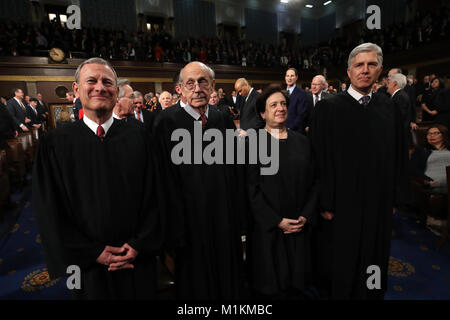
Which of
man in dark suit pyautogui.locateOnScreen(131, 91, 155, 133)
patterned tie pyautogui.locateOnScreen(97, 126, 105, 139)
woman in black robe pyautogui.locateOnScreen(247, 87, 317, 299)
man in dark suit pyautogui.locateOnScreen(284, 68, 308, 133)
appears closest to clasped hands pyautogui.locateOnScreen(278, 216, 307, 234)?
woman in black robe pyautogui.locateOnScreen(247, 87, 317, 299)

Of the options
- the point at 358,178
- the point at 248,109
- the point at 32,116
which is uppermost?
the point at 32,116

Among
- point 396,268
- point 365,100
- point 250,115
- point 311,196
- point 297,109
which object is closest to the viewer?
point 365,100

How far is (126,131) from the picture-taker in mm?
1622

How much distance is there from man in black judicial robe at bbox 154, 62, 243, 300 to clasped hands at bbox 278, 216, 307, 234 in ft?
1.15

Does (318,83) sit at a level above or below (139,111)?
above

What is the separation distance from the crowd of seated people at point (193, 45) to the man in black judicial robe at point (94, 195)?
1196 centimetres

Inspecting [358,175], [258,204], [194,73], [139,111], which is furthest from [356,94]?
[139,111]

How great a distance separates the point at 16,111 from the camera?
292 inches

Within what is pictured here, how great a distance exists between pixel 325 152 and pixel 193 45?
50.3 feet

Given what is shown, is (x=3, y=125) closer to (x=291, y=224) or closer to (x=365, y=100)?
(x=291, y=224)

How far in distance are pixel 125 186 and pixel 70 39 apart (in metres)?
13.7

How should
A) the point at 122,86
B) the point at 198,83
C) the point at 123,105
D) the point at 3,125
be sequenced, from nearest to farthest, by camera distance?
the point at 198,83 < the point at 123,105 < the point at 122,86 < the point at 3,125
